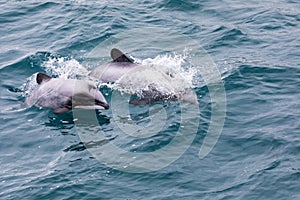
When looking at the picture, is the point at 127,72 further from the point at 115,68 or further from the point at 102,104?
the point at 102,104

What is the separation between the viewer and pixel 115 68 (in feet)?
52.9

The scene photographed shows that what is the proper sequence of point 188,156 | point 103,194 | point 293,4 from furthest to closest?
point 293,4, point 188,156, point 103,194

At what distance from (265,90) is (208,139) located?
9.90 feet

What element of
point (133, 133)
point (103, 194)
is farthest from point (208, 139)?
point (103, 194)

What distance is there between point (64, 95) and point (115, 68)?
2004mm

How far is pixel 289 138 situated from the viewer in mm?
12758

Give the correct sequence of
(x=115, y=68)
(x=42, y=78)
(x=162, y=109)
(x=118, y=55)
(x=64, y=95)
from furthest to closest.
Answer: (x=115, y=68), (x=118, y=55), (x=42, y=78), (x=64, y=95), (x=162, y=109)

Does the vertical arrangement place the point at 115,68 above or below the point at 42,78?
below

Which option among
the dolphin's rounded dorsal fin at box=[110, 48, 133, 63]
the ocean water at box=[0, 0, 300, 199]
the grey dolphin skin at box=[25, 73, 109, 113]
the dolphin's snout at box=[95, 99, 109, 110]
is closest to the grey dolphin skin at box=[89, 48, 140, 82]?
the dolphin's rounded dorsal fin at box=[110, 48, 133, 63]

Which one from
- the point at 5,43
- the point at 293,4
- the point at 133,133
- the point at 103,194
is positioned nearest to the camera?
the point at 103,194

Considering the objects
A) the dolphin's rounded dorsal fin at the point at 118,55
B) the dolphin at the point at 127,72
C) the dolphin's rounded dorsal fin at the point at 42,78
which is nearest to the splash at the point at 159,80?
the dolphin at the point at 127,72

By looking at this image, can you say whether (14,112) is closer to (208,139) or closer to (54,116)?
(54,116)

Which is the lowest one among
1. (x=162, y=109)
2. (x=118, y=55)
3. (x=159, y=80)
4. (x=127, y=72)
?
(x=162, y=109)

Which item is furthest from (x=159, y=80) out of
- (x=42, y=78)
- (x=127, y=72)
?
(x=42, y=78)
